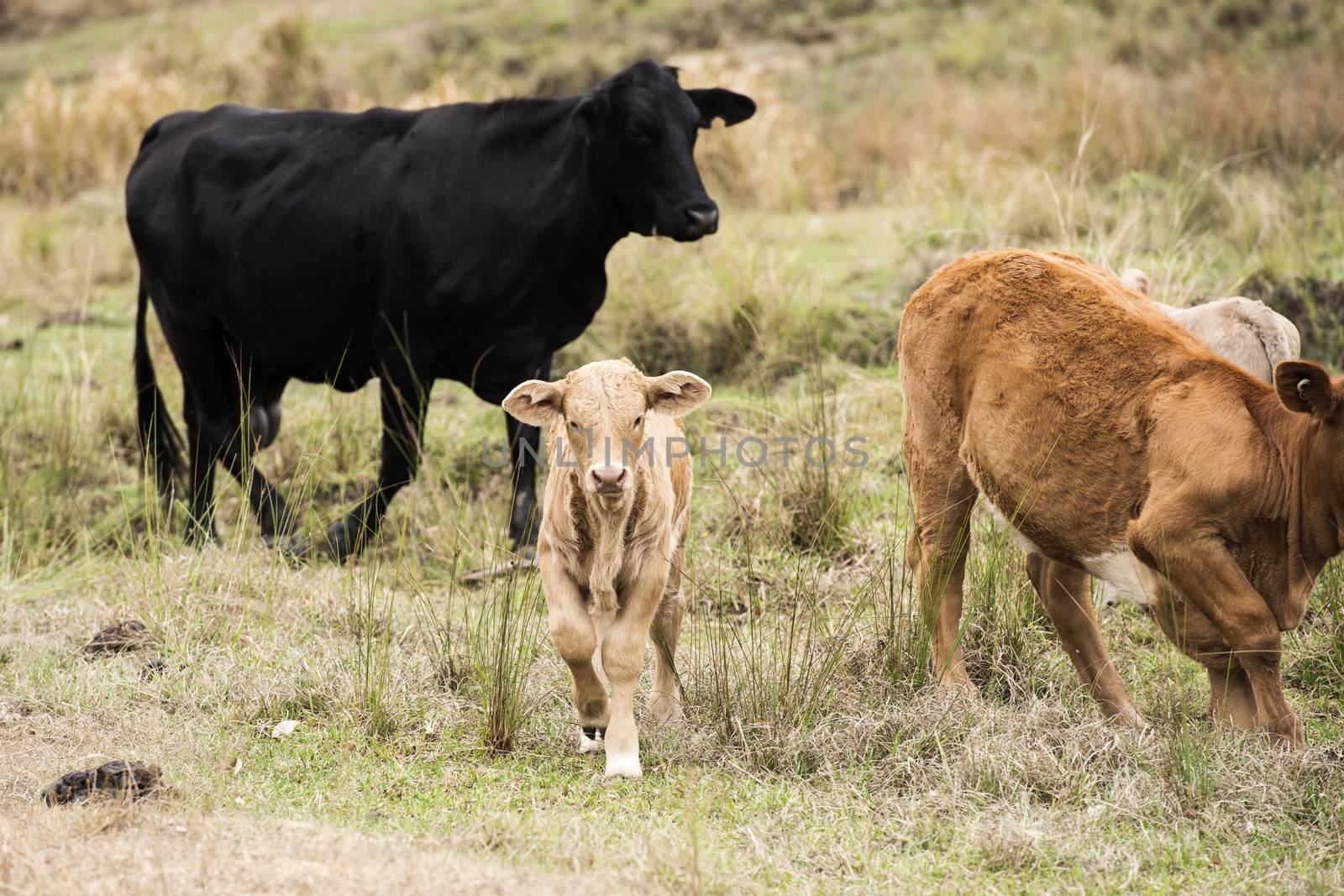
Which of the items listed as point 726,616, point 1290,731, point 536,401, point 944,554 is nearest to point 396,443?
point 726,616

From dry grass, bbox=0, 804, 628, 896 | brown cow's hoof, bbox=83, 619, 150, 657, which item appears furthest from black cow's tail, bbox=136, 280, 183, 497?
dry grass, bbox=0, 804, 628, 896

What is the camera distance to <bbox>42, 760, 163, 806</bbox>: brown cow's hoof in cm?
389

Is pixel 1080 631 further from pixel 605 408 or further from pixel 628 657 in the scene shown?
pixel 605 408

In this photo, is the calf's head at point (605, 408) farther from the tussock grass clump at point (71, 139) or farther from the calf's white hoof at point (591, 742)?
the tussock grass clump at point (71, 139)

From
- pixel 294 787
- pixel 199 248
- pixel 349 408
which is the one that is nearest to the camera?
pixel 294 787

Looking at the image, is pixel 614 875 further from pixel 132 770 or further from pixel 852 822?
pixel 132 770

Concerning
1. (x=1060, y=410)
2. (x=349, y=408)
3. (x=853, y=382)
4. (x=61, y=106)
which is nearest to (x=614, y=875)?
(x=1060, y=410)

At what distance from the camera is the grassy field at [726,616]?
374 cm

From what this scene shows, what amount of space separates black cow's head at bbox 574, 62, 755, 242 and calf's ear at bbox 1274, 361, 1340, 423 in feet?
10.2

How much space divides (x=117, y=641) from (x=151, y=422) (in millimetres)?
2295

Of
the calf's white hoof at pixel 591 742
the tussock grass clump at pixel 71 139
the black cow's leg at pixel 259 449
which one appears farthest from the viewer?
the tussock grass clump at pixel 71 139

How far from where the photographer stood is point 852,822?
13.1 ft

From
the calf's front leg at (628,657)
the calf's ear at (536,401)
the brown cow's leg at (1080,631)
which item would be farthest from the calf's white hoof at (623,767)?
the brown cow's leg at (1080,631)

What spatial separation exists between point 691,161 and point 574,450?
9.15ft
